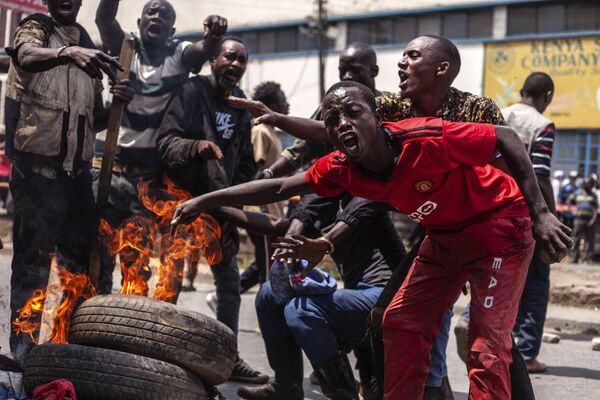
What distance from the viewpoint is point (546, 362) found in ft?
22.3

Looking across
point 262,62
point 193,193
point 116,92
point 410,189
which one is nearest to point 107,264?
point 193,193

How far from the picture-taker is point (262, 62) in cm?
3559

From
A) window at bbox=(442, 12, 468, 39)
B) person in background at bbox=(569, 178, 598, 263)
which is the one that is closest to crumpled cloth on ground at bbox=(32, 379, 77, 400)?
person in background at bbox=(569, 178, 598, 263)

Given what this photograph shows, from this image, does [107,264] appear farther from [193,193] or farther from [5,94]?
[5,94]

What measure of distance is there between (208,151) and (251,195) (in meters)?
1.09

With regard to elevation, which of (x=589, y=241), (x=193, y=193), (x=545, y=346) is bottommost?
(x=589, y=241)

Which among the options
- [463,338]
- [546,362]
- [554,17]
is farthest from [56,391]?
[554,17]

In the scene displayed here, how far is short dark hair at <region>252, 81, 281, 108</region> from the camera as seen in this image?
791 cm

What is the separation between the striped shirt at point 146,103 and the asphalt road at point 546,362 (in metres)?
0.97

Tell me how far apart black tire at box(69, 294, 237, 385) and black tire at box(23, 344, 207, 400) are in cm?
6

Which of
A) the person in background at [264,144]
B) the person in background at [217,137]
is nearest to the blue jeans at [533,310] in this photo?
the person in background at [217,137]

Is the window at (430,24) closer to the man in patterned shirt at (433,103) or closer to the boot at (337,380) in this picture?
the man in patterned shirt at (433,103)

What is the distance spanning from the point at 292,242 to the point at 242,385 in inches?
68.0

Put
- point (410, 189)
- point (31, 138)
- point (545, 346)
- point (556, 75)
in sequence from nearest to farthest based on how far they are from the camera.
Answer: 1. point (410, 189)
2. point (31, 138)
3. point (545, 346)
4. point (556, 75)
